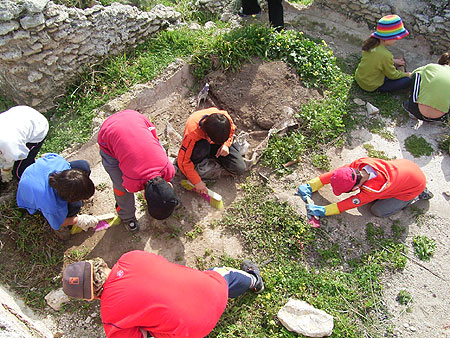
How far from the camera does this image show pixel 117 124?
128 inches

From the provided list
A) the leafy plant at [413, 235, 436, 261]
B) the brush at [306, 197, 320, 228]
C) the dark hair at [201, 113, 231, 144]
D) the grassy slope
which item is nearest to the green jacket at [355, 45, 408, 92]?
the grassy slope

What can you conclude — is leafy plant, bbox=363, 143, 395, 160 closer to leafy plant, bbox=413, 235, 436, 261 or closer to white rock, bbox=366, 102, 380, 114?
white rock, bbox=366, 102, 380, 114

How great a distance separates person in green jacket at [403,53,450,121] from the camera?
4633 mm

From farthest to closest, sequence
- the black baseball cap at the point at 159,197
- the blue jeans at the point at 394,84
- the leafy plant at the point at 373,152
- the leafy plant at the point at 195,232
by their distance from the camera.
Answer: the blue jeans at the point at 394,84 → the leafy plant at the point at 373,152 → the leafy plant at the point at 195,232 → the black baseball cap at the point at 159,197

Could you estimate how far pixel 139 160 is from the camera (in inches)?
122

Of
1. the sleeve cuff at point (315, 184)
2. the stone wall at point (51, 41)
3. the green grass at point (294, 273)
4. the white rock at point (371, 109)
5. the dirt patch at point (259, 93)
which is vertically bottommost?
the green grass at point (294, 273)

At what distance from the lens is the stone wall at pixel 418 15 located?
5.65 metres

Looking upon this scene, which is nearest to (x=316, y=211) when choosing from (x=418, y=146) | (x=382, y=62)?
(x=418, y=146)

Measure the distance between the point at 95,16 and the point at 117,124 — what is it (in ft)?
8.00

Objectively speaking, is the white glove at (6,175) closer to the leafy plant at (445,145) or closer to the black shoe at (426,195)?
the black shoe at (426,195)

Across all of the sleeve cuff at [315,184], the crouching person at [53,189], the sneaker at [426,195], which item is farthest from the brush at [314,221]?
the crouching person at [53,189]

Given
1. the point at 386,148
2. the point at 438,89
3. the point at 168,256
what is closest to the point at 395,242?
the point at 386,148

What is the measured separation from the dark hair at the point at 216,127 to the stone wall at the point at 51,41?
2599 millimetres

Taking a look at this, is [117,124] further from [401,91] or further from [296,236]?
[401,91]
